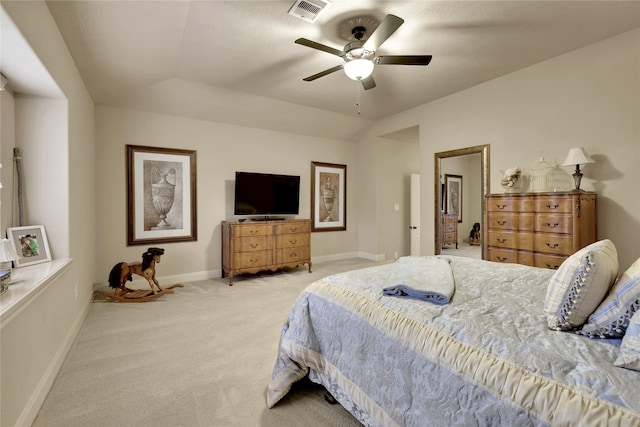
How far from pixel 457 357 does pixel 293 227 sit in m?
4.04

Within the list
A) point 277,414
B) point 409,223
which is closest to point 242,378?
point 277,414

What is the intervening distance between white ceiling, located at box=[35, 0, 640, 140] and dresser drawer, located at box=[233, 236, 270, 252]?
2.07m

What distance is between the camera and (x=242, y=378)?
80.4 inches

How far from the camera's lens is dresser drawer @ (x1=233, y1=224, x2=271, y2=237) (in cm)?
441

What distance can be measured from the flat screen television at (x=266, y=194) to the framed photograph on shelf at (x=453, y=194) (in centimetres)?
252

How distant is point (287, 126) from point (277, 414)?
14.9 feet

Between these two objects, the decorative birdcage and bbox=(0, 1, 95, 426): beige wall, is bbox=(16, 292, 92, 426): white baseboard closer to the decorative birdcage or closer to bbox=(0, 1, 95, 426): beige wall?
bbox=(0, 1, 95, 426): beige wall

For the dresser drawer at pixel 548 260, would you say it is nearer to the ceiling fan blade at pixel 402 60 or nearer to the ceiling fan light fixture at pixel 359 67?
the ceiling fan blade at pixel 402 60

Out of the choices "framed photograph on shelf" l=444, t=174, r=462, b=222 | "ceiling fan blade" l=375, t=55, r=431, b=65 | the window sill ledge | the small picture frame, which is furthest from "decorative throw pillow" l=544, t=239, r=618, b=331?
"framed photograph on shelf" l=444, t=174, r=462, b=222

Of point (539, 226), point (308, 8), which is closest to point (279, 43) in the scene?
point (308, 8)

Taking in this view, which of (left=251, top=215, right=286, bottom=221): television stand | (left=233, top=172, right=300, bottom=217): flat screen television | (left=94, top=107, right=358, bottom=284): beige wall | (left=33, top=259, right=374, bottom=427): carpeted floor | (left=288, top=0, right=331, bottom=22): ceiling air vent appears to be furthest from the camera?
(left=251, top=215, right=286, bottom=221): television stand

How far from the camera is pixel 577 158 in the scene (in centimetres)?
303

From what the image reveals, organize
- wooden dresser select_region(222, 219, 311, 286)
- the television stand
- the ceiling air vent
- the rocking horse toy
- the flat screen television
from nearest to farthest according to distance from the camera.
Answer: the ceiling air vent < the rocking horse toy < wooden dresser select_region(222, 219, 311, 286) < the flat screen television < the television stand

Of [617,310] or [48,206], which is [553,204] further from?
[48,206]
